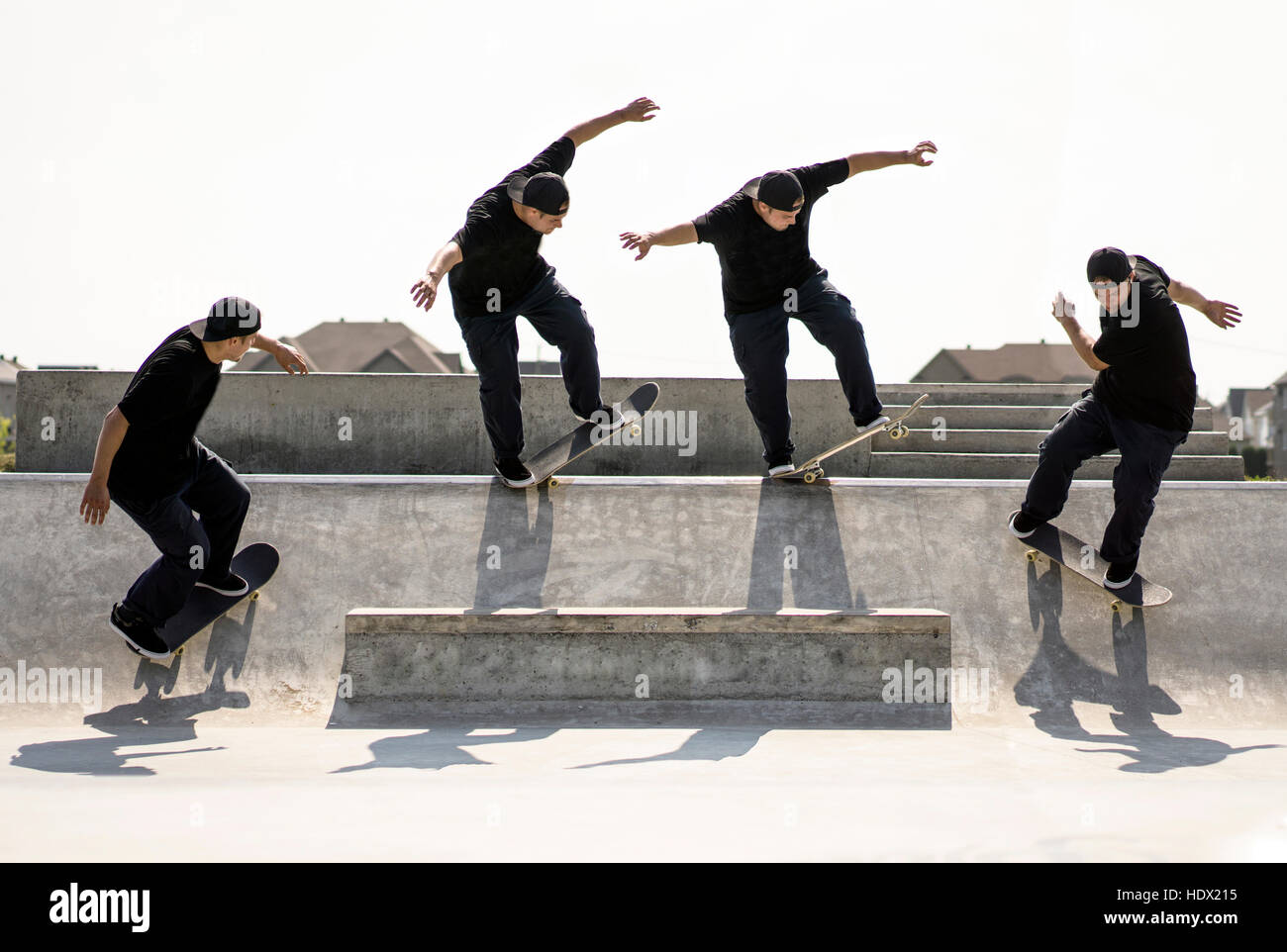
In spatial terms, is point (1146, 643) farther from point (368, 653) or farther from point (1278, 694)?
point (368, 653)

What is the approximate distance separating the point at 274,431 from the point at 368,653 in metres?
5.09

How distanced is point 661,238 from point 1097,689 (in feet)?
11.2

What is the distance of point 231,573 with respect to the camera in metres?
5.82

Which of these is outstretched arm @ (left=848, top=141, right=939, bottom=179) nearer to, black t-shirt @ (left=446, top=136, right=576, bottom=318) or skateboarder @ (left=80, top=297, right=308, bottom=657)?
black t-shirt @ (left=446, top=136, right=576, bottom=318)

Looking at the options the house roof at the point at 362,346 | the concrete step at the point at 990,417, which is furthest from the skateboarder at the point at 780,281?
the house roof at the point at 362,346

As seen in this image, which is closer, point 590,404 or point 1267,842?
point 1267,842

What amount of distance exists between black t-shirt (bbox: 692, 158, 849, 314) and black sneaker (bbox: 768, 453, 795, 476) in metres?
1.00

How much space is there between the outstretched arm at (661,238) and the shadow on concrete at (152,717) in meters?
2.94

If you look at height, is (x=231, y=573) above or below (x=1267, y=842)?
above

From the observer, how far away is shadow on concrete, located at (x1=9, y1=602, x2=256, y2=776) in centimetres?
417

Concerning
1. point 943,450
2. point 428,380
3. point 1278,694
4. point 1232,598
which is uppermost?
point 428,380

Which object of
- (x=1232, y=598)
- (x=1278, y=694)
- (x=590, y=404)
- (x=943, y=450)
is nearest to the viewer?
(x=1278, y=694)

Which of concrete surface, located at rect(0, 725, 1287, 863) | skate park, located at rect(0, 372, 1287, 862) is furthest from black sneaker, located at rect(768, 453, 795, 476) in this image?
concrete surface, located at rect(0, 725, 1287, 863)
